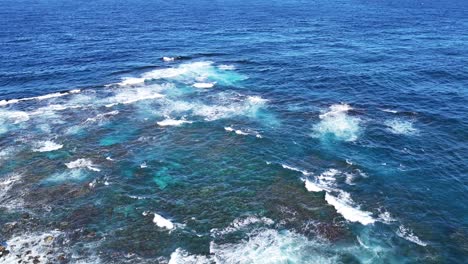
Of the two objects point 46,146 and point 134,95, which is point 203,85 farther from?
point 46,146

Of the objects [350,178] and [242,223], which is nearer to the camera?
[242,223]

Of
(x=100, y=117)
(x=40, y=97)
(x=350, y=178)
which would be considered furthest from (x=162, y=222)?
(x=40, y=97)

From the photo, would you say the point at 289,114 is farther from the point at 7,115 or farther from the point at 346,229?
the point at 7,115

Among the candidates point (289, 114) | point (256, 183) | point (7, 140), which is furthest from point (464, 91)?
point (7, 140)

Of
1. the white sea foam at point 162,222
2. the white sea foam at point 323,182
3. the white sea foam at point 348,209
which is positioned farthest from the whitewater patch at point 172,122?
the white sea foam at point 348,209

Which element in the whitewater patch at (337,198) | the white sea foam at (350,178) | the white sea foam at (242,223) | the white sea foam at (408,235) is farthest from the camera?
the white sea foam at (350,178)

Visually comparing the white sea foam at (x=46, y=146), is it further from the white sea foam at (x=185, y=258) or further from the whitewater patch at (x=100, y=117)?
the white sea foam at (x=185, y=258)
